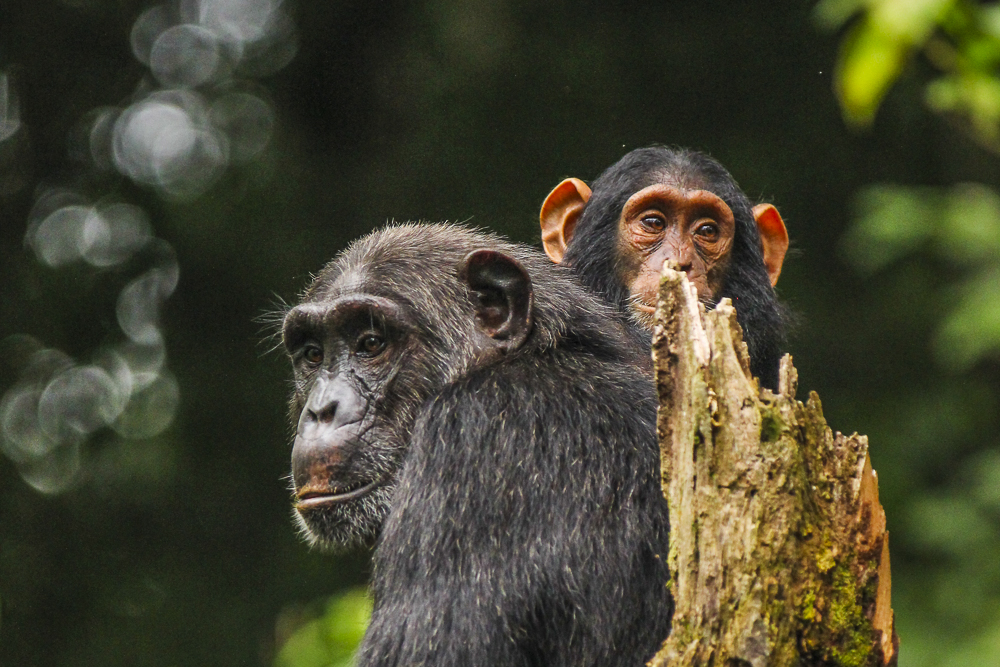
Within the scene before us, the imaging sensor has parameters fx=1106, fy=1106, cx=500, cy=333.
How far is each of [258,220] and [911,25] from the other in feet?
23.9

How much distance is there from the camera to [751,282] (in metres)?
5.88

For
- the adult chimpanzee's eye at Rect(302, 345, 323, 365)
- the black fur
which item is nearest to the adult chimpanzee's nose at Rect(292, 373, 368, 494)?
the adult chimpanzee's eye at Rect(302, 345, 323, 365)

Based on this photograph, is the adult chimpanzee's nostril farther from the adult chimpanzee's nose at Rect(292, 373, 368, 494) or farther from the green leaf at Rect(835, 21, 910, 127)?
the green leaf at Rect(835, 21, 910, 127)

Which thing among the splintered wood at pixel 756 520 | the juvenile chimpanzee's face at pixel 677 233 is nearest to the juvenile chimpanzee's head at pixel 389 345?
the splintered wood at pixel 756 520

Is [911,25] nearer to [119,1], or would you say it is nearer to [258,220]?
[258,220]

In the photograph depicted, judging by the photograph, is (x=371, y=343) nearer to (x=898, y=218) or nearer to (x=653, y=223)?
(x=653, y=223)

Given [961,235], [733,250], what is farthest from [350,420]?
[961,235]

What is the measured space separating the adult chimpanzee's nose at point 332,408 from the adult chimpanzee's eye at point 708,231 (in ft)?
7.84

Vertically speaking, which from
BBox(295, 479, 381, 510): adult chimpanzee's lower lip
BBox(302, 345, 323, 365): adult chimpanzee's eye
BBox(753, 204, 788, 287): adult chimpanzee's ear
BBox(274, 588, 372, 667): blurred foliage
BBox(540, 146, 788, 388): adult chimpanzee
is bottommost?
BBox(274, 588, 372, 667): blurred foliage

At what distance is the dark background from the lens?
970cm

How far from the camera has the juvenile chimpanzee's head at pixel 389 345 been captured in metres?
4.05

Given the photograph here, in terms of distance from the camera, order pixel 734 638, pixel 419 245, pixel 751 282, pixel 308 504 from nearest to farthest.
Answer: pixel 734 638
pixel 308 504
pixel 419 245
pixel 751 282

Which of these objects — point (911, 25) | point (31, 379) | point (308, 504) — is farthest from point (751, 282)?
point (31, 379)

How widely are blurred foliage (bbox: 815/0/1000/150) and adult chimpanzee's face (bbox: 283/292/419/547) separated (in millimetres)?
2180
